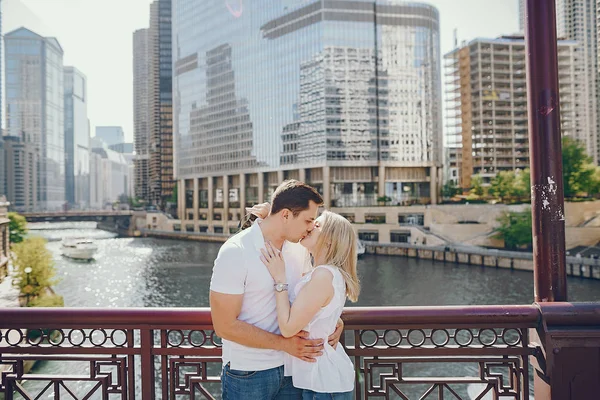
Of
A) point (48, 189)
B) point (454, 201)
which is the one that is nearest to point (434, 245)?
point (454, 201)

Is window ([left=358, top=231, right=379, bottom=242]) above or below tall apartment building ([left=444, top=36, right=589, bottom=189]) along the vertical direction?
below

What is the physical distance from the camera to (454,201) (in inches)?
2990

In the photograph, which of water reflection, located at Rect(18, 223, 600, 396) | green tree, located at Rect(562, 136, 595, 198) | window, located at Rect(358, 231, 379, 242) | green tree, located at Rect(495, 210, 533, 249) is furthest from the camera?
window, located at Rect(358, 231, 379, 242)

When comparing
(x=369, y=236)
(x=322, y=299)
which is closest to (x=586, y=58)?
(x=369, y=236)

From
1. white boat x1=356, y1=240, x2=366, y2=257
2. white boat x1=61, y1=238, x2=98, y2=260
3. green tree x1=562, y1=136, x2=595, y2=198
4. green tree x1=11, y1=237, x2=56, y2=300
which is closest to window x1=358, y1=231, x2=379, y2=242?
white boat x1=356, y1=240, x2=366, y2=257

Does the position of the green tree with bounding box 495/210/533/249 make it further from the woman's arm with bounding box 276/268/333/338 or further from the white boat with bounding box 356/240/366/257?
the woman's arm with bounding box 276/268/333/338

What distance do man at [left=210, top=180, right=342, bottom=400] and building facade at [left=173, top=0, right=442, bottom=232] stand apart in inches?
2671

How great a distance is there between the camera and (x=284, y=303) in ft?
9.53

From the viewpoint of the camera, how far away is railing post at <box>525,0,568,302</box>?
385cm

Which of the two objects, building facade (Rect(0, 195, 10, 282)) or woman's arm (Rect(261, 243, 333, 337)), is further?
building facade (Rect(0, 195, 10, 282))

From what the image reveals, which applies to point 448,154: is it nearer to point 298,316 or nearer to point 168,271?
point 168,271

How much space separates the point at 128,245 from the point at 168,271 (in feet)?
111

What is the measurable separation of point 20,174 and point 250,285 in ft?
612

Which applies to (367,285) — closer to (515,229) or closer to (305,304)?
(515,229)
